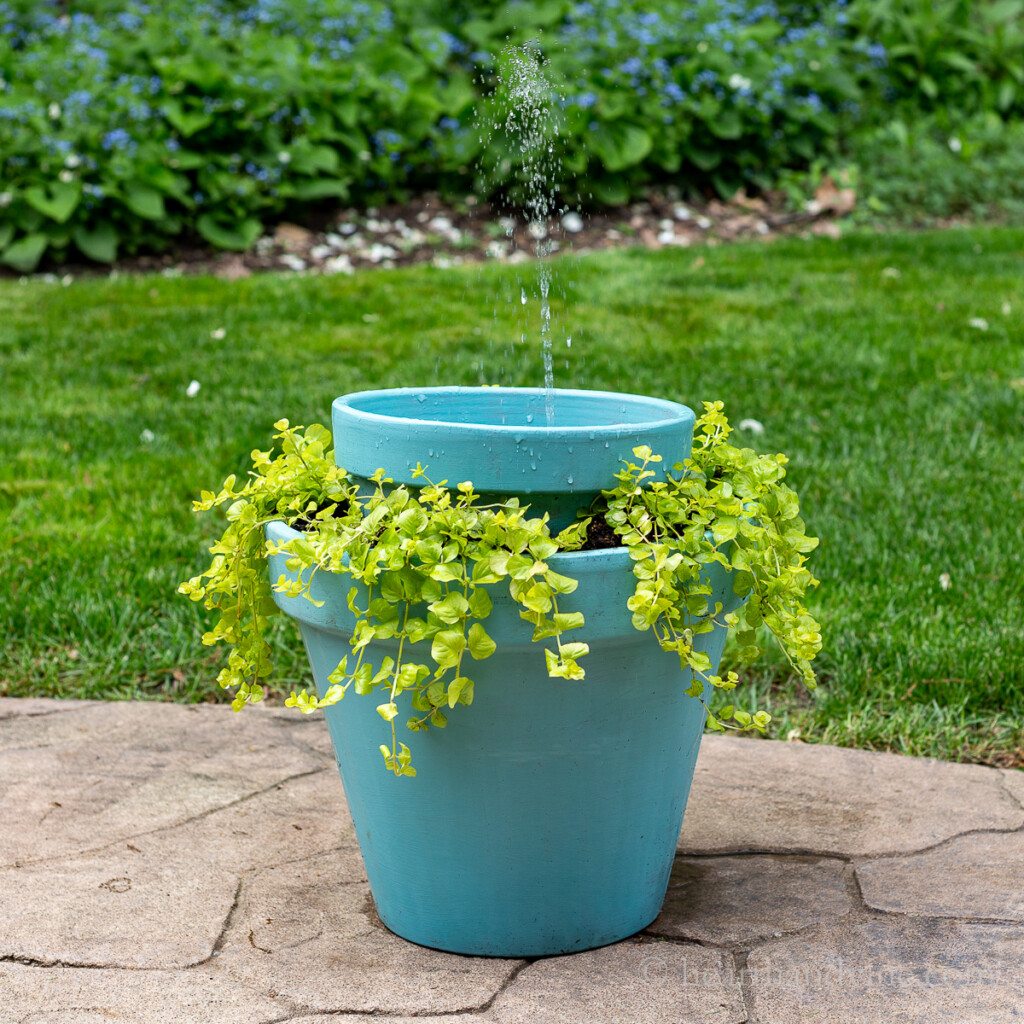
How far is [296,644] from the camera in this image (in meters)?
2.46

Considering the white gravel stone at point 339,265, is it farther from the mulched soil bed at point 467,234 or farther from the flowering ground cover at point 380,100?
the flowering ground cover at point 380,100

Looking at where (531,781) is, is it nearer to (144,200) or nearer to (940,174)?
(144,200)

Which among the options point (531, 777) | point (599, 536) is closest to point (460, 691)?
point (531, 777)

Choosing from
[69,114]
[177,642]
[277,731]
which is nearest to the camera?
[277,731]

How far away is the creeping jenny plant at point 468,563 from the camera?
4.23 feet

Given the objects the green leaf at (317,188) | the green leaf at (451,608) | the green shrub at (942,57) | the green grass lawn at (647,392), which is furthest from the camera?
the green shrub at (942,57)

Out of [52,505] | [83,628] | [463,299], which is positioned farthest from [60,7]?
[83,628]

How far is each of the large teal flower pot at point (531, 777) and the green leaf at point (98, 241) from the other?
4.71 metres

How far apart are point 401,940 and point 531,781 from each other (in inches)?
Result: 12.8

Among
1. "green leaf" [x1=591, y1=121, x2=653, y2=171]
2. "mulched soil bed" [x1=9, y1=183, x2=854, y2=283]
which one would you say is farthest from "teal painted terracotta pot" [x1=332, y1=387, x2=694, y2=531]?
"green leaf" [x1=591, y1=121, x2=653, y2=171]

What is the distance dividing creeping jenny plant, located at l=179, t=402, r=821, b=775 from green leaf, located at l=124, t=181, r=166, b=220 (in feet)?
14.9

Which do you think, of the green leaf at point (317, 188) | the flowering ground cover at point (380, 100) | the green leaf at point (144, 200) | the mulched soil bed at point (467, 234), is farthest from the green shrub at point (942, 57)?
the green leaf at point (144, 200)

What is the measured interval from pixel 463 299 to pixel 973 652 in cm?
313

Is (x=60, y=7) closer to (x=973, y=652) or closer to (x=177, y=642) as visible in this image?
(x=177, y=642)
